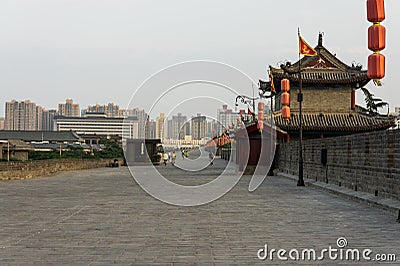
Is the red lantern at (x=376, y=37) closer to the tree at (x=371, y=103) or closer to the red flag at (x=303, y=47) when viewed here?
the red flag at (x=303, y=47)

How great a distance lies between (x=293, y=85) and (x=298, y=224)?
105 ft

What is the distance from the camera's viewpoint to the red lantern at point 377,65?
13.3m

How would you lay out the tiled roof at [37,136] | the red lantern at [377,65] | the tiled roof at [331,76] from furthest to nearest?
the tiled roof at [37,136]
the tiled roof at [331,76]
the red lantern at [377,65]

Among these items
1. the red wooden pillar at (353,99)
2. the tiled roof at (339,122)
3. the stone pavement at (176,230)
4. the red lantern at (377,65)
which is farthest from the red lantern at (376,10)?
the red wooden pillar at (353,99)

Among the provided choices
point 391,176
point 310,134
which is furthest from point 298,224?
point 310,134

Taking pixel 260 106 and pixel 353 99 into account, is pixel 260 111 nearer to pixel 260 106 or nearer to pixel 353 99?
pixel 260 106

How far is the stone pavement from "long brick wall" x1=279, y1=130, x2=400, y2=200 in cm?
113

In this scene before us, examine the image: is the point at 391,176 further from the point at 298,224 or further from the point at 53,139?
the point at 53,139

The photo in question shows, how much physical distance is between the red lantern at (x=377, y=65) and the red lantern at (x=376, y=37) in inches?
8.1

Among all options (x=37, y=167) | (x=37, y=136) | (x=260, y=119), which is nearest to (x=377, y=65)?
(x=260, y=119)

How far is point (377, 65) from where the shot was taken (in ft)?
43.7

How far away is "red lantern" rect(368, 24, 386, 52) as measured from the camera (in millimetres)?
13008

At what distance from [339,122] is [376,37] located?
1128 inches

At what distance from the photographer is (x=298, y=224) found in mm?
10734
